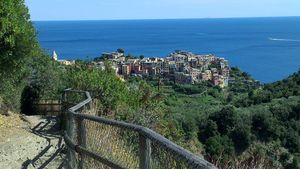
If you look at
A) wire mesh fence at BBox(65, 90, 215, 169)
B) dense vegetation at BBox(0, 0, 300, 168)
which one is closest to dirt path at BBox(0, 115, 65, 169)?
dense vegetation at BBox(0, 0, 300, 168)

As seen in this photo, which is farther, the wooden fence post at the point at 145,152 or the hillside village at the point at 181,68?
the hillside village at the point at 181,68

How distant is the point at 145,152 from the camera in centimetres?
333

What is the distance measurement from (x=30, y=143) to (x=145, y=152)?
25.2ft

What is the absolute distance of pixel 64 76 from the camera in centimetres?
1789

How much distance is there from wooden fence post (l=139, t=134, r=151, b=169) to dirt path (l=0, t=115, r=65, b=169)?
465 cm

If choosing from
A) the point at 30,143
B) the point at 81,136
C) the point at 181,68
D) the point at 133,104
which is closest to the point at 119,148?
the point at 81,136

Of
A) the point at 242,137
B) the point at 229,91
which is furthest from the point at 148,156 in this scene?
the point at 229,91

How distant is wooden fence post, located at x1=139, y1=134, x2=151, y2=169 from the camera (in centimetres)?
330

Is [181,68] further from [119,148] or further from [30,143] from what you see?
[119,148]

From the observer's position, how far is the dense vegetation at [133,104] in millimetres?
11469

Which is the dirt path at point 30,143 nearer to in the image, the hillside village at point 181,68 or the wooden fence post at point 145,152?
the wooden fence post at point 145,152

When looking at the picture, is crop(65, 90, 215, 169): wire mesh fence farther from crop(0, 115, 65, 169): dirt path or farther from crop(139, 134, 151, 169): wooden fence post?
crop(0, 115, 65, 169): dirt path

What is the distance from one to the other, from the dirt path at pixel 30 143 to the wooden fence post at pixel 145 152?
4653mm

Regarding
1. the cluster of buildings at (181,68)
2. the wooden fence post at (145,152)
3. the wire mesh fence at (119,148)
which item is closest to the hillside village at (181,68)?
the cluster of buildings at (181,68)
